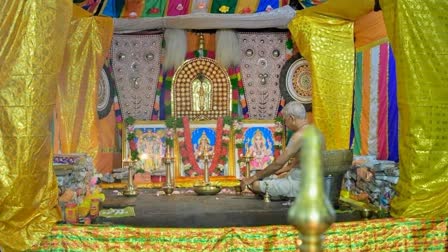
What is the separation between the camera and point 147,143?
865 cm

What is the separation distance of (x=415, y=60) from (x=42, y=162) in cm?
312

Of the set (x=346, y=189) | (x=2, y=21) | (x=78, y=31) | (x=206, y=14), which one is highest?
(x=206, y=14)

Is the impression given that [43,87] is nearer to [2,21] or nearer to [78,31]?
[2,21]

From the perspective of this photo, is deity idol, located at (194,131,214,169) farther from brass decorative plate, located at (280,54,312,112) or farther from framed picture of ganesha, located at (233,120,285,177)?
brass decorative plate, located at (280,54,312,112)

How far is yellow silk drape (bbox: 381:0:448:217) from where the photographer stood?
4.19m

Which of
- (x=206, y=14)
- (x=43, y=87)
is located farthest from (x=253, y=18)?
(x=43, y=87)

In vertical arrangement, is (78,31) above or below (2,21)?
above

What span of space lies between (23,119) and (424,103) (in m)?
3.19

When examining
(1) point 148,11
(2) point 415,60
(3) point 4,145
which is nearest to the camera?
(3) point 4,145

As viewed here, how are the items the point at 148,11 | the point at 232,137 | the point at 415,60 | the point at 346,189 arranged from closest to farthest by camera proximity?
the point at 415,60 → the point at 346,189 → the point at 148,11 → the point at 232,137

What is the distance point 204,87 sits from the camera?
8.97 meters

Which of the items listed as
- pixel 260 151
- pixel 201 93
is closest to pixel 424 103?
pixel 260 151

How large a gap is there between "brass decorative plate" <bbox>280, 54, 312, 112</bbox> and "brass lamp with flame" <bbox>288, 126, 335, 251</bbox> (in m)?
7.97

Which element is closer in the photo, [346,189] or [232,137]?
[346,189]
